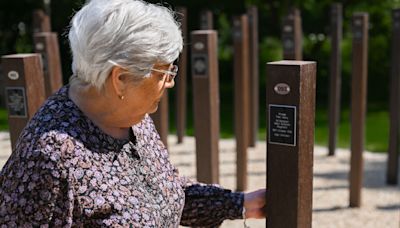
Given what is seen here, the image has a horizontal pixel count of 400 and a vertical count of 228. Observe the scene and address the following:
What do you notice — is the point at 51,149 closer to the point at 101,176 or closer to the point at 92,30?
the point at 101,176

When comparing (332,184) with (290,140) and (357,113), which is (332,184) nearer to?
(357,113)

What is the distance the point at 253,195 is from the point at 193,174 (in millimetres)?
4799

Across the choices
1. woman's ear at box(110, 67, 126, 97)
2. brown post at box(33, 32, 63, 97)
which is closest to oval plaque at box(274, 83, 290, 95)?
woman's ear at box(110, 67, 126, 97)

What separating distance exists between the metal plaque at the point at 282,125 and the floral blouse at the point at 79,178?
46 cm

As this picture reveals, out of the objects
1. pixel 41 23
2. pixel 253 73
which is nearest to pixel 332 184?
pixel 253 73

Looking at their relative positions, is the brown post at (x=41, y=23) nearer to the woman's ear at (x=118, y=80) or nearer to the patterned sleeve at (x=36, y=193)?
the woman's ear at (x=118, y=80)

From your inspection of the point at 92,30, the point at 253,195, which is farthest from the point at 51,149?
the point at 253,195

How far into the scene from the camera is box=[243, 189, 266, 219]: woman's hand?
2.65m

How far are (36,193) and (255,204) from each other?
103cm

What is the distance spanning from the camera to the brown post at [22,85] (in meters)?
3.47

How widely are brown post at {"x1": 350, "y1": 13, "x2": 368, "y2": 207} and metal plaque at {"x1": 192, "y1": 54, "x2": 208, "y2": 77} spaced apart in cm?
197

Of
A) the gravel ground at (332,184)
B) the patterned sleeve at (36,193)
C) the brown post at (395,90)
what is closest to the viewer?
the patterned sleeve at (36,193)

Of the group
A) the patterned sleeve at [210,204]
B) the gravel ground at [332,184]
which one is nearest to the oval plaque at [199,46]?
the gravel ground at [332,184]

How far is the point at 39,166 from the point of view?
1958 millimetres
